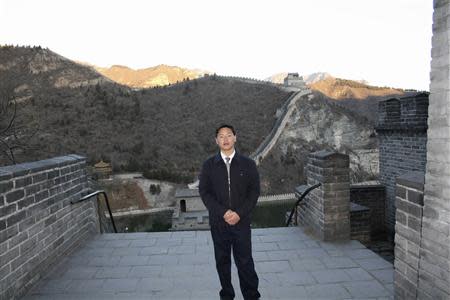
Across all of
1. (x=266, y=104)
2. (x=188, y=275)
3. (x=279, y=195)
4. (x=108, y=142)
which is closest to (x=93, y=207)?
(x=188, y=275)

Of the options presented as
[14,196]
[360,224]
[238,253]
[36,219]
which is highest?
[14,196]

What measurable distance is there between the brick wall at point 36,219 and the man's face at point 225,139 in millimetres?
2392

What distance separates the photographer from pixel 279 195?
125ft

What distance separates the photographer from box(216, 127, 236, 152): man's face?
11.8 ft

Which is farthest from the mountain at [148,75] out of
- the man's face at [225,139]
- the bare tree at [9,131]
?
the man's face at [225,139]

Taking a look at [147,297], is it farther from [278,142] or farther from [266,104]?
[266,104]

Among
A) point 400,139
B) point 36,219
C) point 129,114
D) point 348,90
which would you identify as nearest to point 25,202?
point 36,219

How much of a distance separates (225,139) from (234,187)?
1.59 ft

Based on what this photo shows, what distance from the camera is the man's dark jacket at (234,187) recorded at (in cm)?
364

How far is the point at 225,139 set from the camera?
362cm

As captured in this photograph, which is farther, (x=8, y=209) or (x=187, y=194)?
(x=187, y=194)

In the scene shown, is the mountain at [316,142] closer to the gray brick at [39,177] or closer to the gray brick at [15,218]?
the gray brick at [39,177]

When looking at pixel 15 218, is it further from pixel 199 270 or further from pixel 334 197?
pixel 334 197

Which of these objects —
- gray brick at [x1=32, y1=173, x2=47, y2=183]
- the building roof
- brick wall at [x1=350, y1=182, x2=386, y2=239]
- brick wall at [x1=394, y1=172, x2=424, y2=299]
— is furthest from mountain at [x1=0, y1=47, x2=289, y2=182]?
brick wall at [x1=394, y1=172, x2=424, y2=299]
